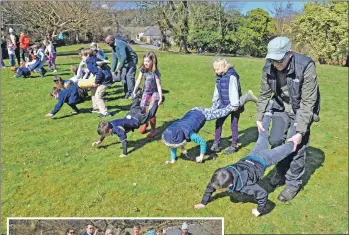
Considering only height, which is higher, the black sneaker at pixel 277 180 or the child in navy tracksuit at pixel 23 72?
the child in navy tracksuit at pixel 23 72

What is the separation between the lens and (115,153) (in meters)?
6.84

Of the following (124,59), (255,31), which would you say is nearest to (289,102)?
(124,59)

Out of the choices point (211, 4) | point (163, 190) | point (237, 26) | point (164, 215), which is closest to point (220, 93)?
Result: point (163, 190)

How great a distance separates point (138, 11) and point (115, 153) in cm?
1815

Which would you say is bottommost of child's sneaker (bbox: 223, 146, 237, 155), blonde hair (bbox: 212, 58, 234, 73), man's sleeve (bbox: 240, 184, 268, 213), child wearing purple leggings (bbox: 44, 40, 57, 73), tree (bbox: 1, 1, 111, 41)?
child's sneaker (bbox: 223, 146, 237, 155)

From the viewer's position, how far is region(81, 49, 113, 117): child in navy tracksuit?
8.67 metres

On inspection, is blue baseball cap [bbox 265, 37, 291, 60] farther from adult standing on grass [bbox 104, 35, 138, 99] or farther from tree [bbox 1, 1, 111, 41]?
tree [bbox 1, 1, 111, 41]

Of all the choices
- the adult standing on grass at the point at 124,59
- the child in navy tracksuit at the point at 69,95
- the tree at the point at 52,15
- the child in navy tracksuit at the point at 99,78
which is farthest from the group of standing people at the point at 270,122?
the tree at the point at 52,15

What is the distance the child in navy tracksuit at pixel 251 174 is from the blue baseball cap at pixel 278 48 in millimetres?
1114

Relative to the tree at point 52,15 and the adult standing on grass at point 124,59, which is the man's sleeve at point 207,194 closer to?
the adult standing on grass at point 124,59

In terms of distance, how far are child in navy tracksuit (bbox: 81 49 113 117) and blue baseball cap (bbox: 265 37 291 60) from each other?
5159 millimetres

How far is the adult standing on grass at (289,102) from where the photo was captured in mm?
4398

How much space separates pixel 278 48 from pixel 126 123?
319cm

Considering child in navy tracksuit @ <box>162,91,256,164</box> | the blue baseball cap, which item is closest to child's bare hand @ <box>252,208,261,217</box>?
child in navy tracksuit @ <box>162,91,256,164</box>
